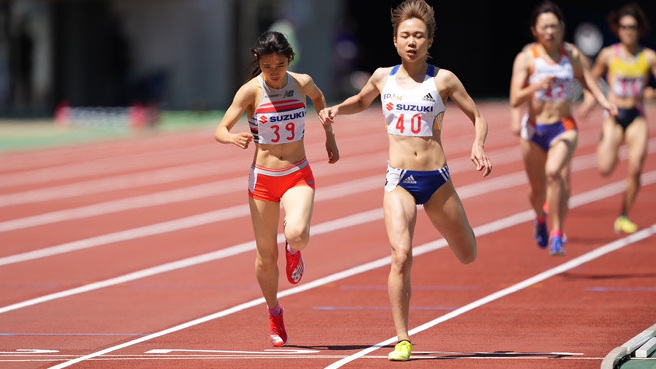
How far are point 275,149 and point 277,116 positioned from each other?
0.74ft

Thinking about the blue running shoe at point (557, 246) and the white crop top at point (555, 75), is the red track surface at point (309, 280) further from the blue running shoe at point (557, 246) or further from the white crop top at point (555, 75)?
the white crop top at point (555, 75)

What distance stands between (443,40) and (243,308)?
1590 inches

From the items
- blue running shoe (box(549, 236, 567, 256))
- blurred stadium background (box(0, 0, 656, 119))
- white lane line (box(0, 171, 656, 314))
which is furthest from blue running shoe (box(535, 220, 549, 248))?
blurred stadium background (box(0, 0, 656, 119))

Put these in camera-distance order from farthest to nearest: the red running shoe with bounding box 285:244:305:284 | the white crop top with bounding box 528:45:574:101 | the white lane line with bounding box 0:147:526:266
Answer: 1. the white lane line with bounding box 0:147:526:266
2. the white crop top with bounding box 528:45:574:101
3. the red running shoe with bounding box 285:244:305:284

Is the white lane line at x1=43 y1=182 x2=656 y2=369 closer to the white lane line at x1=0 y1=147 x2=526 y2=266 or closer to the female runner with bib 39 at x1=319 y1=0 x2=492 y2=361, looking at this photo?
the female runner with bib 39 at x1=319 y1=0 x2=492 y2=361

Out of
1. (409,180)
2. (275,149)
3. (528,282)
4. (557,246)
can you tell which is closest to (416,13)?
(409,180)

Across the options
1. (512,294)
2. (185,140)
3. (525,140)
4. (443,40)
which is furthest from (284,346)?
(443,40)

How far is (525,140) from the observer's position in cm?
1358

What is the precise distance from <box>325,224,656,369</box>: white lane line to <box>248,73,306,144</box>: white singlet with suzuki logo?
1.51 metres

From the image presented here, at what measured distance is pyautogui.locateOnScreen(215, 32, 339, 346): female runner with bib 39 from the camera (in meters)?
9.00

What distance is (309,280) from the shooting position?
12.8 meters

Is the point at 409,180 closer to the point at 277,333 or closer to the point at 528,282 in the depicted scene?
the point at 277,333

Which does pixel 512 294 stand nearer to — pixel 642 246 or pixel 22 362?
pixel 642 246

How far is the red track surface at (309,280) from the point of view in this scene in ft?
29.7
